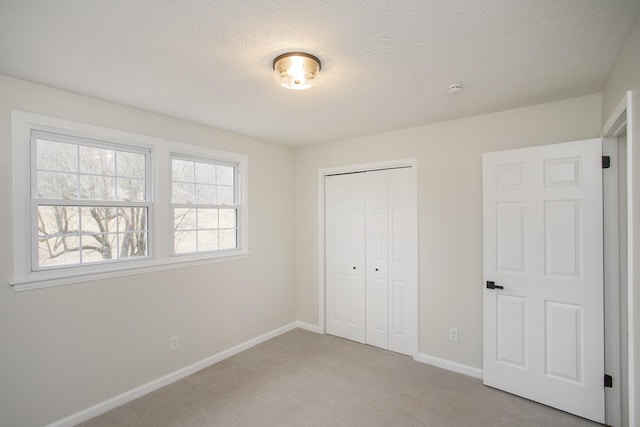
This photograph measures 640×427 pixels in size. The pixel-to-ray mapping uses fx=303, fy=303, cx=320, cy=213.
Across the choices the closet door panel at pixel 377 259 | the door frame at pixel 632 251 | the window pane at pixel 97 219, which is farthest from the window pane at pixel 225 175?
the door frame at pixel 632 251

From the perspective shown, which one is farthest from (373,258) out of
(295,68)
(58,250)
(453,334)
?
(58,250)

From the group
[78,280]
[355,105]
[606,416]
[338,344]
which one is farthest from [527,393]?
[78,280]

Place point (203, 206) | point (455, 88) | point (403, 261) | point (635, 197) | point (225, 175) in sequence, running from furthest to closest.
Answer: point (225, 175), point (403, 261), point (203, 206), point (455, 88), point (635, 197)

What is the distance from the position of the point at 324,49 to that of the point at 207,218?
2.25 meters

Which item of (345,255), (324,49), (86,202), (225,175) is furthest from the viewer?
(345,255)

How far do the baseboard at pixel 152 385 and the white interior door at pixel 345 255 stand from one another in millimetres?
943

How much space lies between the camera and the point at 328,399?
2.58m

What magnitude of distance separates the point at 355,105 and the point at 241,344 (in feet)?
9.51

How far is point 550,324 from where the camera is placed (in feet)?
8.05

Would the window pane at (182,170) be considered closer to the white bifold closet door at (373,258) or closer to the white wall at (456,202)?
the white bifold closet door at (373,258)

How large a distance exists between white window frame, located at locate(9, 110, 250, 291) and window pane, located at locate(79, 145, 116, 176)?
104mm

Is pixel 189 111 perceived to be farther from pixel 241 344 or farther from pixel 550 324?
pixel 550 324

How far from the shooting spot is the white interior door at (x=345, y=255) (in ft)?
12.4

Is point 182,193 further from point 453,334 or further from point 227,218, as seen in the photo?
point 453,334
